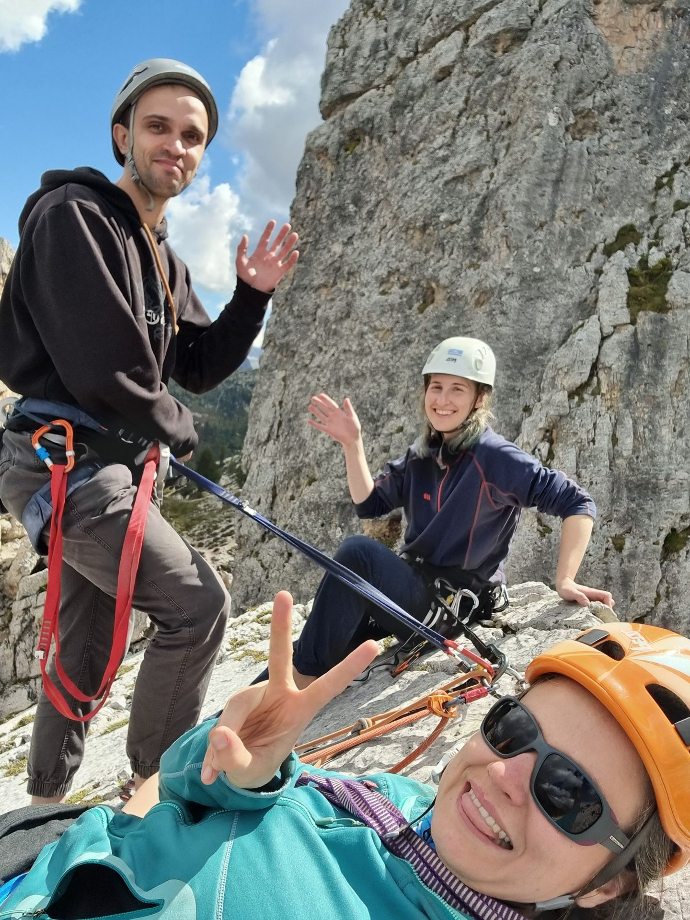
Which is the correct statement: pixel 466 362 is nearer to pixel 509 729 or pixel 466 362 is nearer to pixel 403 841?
pixel 509 729

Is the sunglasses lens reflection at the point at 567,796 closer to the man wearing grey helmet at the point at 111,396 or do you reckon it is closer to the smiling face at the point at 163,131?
the man wearing grey helmet at the point at 111,396

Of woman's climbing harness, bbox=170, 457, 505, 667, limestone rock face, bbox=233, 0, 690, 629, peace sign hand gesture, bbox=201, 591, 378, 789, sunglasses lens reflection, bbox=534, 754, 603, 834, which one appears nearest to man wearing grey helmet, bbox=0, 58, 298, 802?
woman's climbing harness, bbox=170, 457, 505, 667

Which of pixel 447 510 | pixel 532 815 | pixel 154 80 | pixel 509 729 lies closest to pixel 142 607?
pixel 509 729

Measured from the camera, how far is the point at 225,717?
6.07 feet

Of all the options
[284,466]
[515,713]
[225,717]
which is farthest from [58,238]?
[284,466]

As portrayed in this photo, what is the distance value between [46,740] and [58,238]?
9.62ft

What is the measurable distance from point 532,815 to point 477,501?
347 cm

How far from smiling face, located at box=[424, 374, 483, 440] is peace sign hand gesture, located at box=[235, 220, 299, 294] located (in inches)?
73.1

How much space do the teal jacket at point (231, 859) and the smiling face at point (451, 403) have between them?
12.5 ft

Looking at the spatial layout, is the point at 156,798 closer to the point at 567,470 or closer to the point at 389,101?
the point at 567,470

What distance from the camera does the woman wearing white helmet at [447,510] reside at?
502 cm

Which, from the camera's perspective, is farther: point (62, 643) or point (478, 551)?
point (478, 551)

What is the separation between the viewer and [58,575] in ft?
11.1

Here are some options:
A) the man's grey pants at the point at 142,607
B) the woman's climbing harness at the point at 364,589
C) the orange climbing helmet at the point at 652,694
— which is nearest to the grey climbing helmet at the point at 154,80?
the man's grey pants at the point at 142,607
